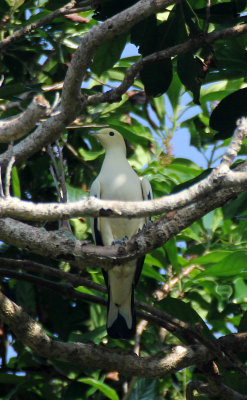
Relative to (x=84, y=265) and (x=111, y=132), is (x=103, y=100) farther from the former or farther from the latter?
(x=111, y=132)

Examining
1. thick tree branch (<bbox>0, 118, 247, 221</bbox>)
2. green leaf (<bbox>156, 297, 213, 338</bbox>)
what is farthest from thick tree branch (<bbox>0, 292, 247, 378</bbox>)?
thick tree branch (<bbox>0, 118, 247, 221</bbox>)

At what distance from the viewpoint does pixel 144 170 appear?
16.7 feet

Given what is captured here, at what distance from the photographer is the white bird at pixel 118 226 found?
4395mm

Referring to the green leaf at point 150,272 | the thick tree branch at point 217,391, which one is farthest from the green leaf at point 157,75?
the thick tree branch at point 217,391

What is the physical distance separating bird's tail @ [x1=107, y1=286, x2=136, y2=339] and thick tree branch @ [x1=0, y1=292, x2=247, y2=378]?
778 mm

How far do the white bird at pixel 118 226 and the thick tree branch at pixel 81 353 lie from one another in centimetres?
84

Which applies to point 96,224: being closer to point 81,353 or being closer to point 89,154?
point 89,154

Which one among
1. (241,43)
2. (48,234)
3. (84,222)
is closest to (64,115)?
(48,234)

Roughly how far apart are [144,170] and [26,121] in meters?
2.63

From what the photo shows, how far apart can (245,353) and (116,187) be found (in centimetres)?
148

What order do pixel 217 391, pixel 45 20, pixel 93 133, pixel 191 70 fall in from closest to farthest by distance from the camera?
pixel 217 391
pixel 191 70
pixel 45 20
pixel 93 133

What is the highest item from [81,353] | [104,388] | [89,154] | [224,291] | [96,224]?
[89,154]

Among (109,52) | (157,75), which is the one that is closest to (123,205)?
(157,75)

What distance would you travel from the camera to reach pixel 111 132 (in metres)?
5.18
